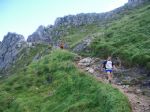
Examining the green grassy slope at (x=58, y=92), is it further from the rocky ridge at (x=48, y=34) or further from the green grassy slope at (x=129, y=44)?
the rocky ridge at (x=48, y=34)

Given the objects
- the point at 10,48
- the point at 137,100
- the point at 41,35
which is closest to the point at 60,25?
the point at 41,35

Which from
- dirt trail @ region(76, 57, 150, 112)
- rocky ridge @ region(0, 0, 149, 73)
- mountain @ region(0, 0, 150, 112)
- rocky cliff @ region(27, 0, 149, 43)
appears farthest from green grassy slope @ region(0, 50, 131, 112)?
rocky cliff @ region(27, 0, 149, 43)

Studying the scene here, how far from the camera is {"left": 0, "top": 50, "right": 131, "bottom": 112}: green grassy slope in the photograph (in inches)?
1006

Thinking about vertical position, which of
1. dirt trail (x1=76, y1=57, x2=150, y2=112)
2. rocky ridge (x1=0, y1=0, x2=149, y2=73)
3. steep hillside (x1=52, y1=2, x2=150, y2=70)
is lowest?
dirt trail (x1=76, y1=57, x2=150, y2=112)

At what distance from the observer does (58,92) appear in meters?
32.3

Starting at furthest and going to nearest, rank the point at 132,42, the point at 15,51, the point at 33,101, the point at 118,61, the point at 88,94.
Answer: the point at 15,51 < the point at 132,42 < the point at 118,61 < the point at 33,101 < the point at 88,94

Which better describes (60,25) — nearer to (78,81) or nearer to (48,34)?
(48,34)

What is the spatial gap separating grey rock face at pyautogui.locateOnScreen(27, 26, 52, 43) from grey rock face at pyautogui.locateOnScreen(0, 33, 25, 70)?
9.84 metres

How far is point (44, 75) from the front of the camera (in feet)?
129

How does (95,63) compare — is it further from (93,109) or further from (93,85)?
(93,109)

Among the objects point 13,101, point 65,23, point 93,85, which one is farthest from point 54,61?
point 65,23

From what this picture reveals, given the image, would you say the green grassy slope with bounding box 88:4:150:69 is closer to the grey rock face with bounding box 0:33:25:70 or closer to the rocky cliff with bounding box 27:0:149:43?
the grey rock face with bounding box 0:33:25:70

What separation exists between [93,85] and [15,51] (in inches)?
3608

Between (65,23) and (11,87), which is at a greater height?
(65,23)
